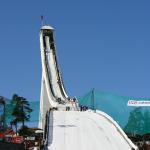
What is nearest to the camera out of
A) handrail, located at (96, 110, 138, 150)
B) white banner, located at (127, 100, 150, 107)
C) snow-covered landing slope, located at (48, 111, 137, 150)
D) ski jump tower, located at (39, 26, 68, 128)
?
handrail, located at (96, 110, 138, 150)

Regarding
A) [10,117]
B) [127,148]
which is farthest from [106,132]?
[10,117]

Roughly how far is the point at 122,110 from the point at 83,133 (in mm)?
16070

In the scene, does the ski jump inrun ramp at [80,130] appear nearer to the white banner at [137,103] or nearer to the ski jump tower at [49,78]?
the ski jump tower at [49,78]

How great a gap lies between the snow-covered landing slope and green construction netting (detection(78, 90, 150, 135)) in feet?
13.1

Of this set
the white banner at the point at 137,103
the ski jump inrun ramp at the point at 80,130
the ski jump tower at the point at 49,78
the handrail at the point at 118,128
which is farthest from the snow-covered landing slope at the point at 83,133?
the ski jump tower at the point at 49,78

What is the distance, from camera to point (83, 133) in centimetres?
5069

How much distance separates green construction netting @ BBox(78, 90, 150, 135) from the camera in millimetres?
62438

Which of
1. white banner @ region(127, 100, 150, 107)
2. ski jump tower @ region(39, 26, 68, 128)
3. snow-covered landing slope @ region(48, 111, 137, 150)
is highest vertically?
ski jump tower @ region(39, 26, 68, 128)

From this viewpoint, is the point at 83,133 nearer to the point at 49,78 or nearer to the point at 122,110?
the point at 122,110

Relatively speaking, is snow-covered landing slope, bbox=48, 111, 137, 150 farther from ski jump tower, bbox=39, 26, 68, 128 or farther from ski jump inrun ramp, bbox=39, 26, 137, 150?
ski jump tower, bbox=39, 26, 68, 128

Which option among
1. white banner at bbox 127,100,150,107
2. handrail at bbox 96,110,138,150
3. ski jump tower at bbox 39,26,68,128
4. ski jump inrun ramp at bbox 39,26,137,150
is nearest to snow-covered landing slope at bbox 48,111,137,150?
ski jump inrun ramp at bbox 39,26,137,150

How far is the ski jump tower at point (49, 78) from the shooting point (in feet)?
264

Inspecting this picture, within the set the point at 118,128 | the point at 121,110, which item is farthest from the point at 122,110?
the point at 118,128

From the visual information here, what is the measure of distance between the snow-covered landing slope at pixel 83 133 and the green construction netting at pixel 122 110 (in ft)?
13.1
